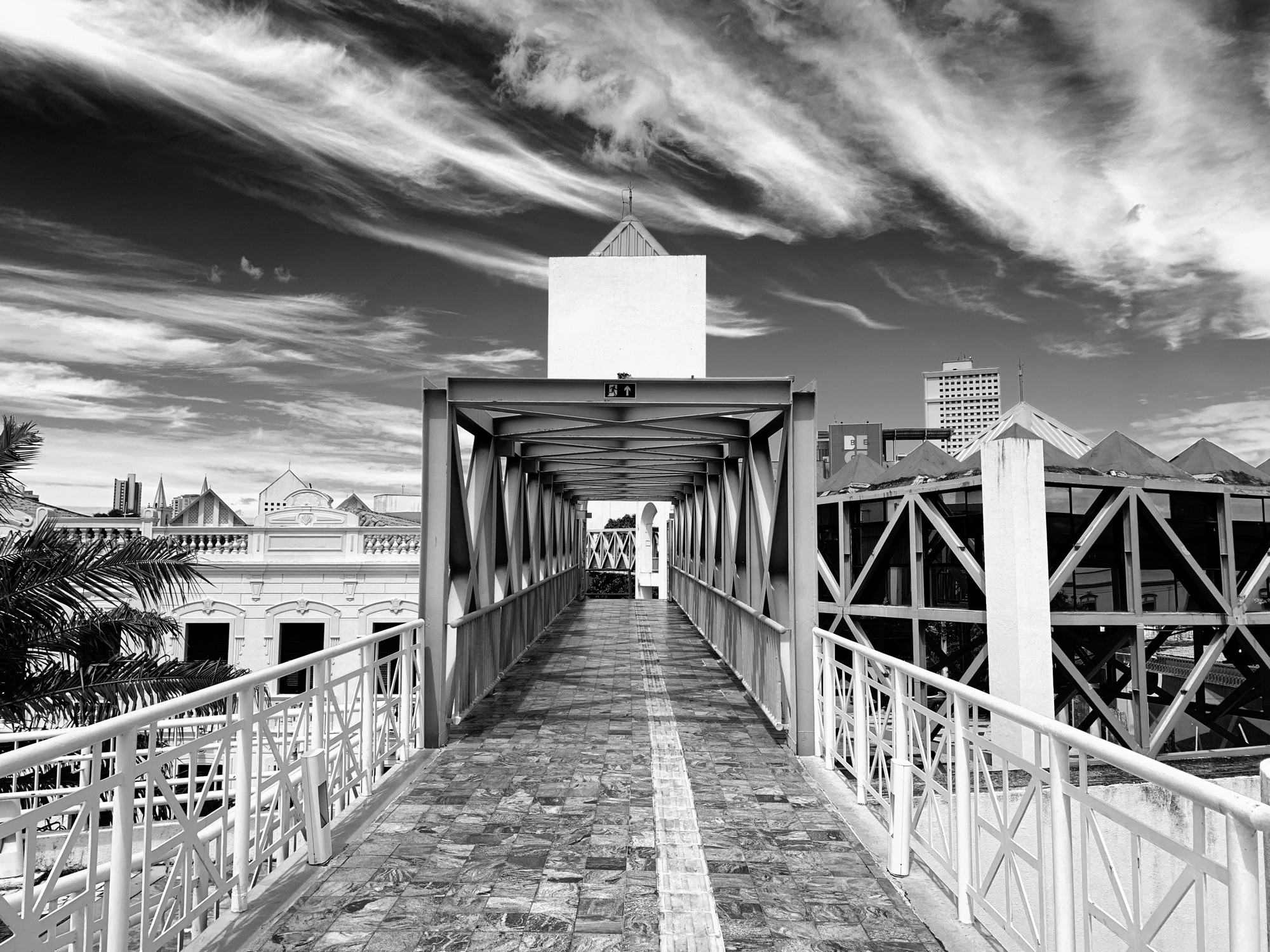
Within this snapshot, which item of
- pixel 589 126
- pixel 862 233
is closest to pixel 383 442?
pixel 862 233

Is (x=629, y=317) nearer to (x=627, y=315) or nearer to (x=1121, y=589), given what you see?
(x=627, y=315)

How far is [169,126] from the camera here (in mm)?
21219

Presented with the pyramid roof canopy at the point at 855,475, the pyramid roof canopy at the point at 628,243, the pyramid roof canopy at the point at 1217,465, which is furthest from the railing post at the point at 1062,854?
the pyramid roof canopy at the point at 628,243

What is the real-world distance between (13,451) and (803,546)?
24.0 feet

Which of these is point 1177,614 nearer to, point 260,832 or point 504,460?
point 504,460

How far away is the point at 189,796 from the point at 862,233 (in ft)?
169

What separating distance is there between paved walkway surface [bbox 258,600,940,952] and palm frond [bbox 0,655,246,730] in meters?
2.89

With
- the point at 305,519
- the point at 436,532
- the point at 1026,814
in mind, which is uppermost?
the point at 305,519

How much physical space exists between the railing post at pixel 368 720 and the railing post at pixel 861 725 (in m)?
3.17

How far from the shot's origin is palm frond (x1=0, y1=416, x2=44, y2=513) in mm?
7777

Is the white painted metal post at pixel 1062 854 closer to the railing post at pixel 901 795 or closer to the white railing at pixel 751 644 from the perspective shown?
the railing post at pixel 901 795

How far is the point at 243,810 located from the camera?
395cm

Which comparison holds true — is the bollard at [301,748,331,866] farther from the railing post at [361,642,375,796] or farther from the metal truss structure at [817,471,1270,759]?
the metal truss structure at [817,471,1270,759]

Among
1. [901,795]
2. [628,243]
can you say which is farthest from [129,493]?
[901,795]
